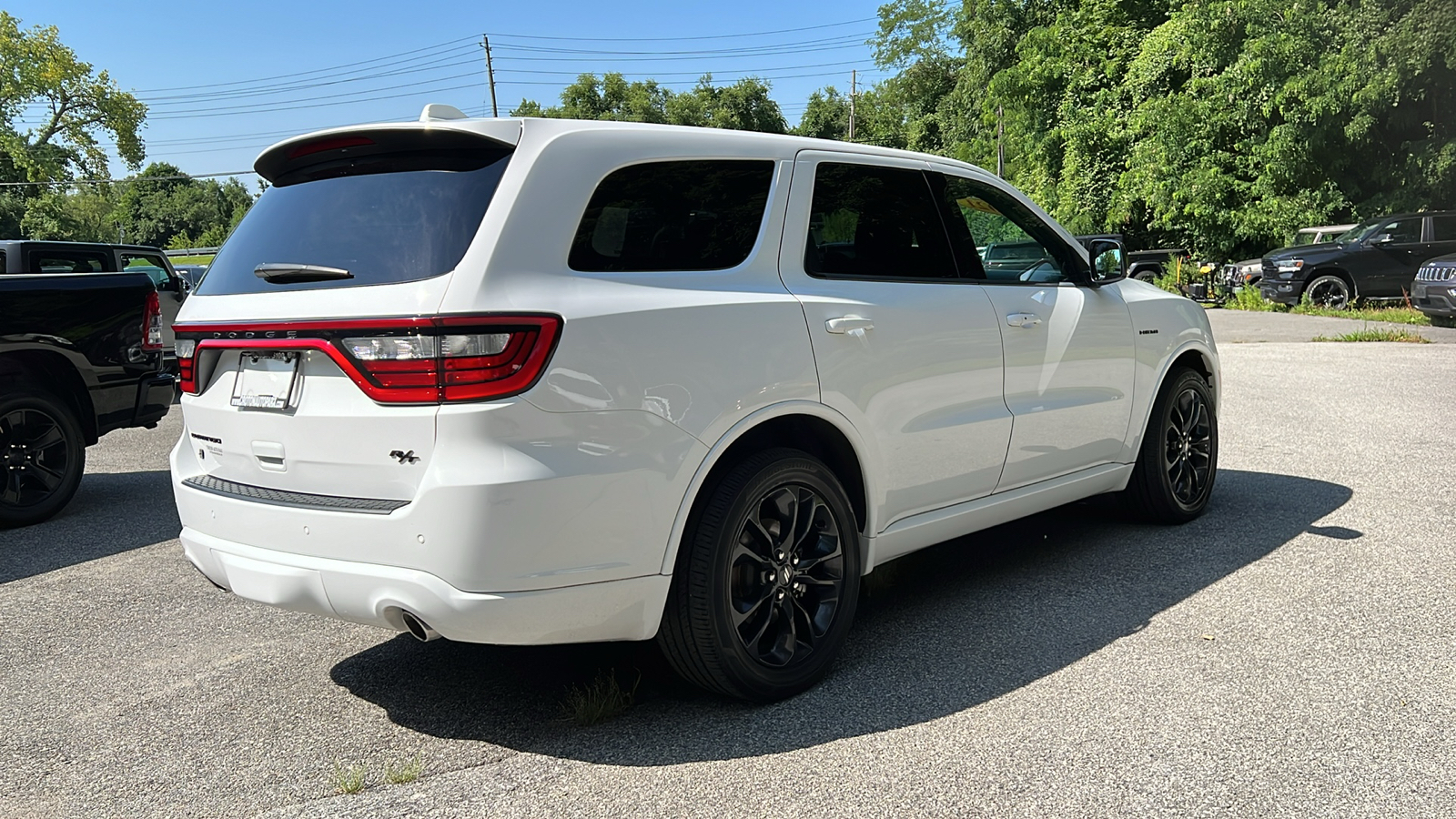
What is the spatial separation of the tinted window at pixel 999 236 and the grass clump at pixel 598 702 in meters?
2.12

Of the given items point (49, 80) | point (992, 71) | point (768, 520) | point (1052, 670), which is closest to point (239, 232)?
point (768, 520)

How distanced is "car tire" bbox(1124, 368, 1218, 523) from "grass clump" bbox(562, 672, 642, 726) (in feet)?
9.96

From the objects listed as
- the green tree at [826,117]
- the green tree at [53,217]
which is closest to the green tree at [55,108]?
the green tree at [53,217]

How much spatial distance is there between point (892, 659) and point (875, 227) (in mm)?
1558

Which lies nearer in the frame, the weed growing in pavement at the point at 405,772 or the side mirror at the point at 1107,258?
the weed growing in pavement at the point at 405,772

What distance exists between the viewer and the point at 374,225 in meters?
3.26

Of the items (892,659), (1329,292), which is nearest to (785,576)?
(892,659)

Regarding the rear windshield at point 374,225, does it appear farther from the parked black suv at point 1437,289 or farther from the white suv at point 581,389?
the parked black suv at point 1437,289

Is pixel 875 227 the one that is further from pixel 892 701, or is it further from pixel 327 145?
pixel 327 145

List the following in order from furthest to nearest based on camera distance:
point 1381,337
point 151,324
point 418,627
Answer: point 1381,337, point 151,324, point 418,627

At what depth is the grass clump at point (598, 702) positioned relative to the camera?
353cm

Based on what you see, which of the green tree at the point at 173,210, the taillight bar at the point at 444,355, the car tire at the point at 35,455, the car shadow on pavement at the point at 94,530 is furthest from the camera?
the green tree at the point at 173,210

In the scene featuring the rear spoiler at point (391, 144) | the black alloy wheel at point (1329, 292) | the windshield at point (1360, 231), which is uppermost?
the rear spoiler at point (391, 144)

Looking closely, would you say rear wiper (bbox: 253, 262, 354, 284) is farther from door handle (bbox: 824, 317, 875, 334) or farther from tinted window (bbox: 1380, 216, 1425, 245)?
tinted window (bbox: 1380, 216, 1425, 245)
